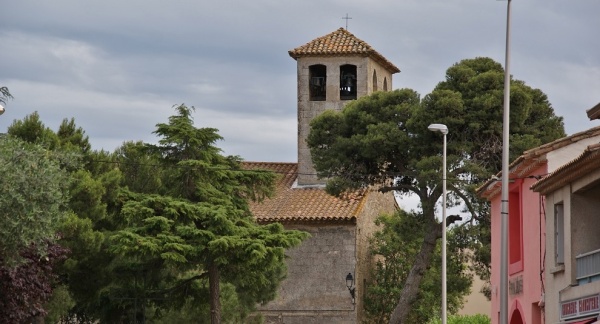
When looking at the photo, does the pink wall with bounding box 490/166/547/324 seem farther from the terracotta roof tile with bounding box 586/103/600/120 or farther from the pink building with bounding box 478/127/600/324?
the terracotta roof tile with bounding box 586/103/600/120

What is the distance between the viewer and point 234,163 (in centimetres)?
4669

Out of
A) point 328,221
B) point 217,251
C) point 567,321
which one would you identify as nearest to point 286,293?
point 328,221

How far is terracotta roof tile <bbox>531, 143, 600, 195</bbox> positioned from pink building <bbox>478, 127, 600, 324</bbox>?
3.09 ft

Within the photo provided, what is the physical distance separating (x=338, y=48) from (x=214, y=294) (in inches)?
1081

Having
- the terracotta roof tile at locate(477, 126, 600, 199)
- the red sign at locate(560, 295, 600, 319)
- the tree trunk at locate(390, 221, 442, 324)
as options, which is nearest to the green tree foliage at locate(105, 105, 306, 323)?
the tree trunk at locate(390, 221, 442, 324)

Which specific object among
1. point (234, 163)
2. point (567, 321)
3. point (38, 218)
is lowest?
point (567, 321)

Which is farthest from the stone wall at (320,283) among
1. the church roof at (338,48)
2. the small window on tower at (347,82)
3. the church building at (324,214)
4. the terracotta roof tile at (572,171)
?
the terracotta roof tile at (572,171)

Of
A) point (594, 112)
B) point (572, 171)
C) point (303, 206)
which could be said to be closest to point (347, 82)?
Result: point (303, 206)

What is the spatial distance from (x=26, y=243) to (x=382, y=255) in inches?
1376

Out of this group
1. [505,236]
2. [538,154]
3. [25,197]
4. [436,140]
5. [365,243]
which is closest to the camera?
[505,236]

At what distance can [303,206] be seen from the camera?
67.0 meters

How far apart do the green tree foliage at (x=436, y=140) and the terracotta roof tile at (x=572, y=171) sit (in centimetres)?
1887

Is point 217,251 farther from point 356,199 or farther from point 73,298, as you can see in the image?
point 356,199

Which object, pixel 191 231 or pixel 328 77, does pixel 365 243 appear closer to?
pixel 328 77
